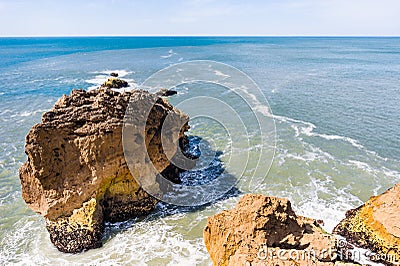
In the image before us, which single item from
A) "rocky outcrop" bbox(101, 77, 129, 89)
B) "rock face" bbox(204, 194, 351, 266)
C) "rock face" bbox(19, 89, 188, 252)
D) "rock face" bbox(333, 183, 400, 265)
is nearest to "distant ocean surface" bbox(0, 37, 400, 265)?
"rock face" bbox(19, 89, 188, 252)

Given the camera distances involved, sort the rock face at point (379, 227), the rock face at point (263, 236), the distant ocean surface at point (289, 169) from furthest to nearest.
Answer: the distant ocean surface at point (289, 169) < the rock face at point (379, 227) < the rock face at point (263, 236)

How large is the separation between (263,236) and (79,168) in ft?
35.3

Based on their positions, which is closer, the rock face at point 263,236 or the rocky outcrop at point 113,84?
the rock face at point 263,236

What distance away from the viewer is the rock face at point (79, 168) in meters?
14.9

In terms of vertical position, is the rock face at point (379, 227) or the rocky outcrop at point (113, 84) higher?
the rocky outcrop at point (113, 84)

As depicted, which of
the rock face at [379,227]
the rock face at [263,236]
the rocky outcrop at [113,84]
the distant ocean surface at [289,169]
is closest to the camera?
the rock face at [263,236]

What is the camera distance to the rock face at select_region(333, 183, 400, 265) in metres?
12.9

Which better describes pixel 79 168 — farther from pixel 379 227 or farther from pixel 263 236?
pixel 379 227

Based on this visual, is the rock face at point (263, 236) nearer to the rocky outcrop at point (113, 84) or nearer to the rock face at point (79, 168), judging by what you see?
the rock face at point (79, 168)

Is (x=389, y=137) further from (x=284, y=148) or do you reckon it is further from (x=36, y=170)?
(x=36, y=170)

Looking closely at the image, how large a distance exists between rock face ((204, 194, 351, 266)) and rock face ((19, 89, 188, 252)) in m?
7.57

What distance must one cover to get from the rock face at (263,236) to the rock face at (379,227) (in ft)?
15.1

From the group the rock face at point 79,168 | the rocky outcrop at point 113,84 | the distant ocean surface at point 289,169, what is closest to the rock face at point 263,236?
A: the distant ocean surface at point 289,169

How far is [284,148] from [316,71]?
45991mm
